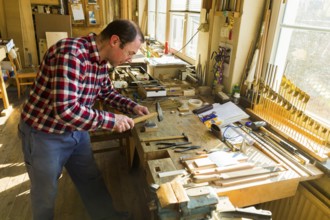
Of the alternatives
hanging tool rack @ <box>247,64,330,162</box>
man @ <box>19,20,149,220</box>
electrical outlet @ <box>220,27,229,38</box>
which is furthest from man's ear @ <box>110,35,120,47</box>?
electrical outlet @ <box>220,27,229,38</box>

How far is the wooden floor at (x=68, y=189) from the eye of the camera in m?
1.96

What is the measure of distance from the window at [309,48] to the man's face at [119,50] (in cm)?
109

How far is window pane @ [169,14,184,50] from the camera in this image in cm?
371

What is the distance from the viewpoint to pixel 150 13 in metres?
5.57

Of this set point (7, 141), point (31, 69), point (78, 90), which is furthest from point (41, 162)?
point (31, 69)

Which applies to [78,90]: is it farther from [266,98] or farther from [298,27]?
[298,27]

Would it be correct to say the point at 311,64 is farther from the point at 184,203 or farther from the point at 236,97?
the point at 184,203

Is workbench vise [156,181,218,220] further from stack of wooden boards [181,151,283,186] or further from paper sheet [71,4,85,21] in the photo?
paper sheet [71,4,85,21]

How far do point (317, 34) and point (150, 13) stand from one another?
4.56m

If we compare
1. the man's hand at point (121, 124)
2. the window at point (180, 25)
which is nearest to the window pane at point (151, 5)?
the window at point (180, 25)

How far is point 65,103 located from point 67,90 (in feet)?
0.20

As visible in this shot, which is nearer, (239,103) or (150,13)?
(239,103)

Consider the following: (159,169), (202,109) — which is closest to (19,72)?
(202,109)

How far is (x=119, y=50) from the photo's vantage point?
4.27 ft
